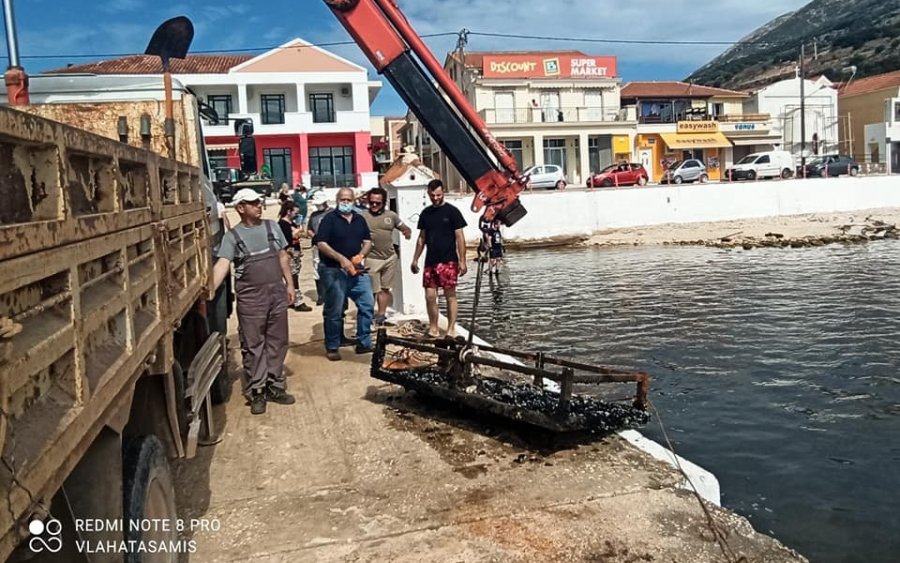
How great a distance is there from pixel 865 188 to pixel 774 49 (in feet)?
462

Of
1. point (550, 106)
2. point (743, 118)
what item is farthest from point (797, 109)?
point (550, 106)

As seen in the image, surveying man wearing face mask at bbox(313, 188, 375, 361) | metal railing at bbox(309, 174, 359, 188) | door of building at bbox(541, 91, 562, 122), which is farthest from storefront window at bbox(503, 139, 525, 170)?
man wearing face mask at bbox(313, 188, 375, 361)

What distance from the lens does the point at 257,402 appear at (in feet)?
20.5

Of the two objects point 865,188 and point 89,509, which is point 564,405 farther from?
point 865,188

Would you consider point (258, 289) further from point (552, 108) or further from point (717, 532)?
point (552, 108)

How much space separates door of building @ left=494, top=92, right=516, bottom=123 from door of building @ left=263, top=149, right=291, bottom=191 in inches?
513

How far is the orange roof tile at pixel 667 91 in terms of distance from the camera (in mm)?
53969

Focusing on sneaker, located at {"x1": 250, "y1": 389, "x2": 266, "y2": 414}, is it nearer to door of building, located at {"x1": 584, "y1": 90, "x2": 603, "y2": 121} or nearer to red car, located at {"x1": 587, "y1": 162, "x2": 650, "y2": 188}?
red car, located at {"x1": 587, "y1": 162, "x2": 650, "y2": 188}

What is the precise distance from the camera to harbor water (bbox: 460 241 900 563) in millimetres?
4984

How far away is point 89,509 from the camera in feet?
8.23

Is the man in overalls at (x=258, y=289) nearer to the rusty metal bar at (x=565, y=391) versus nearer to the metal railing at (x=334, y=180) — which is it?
the rusty metal bar at (x=565, y=391)

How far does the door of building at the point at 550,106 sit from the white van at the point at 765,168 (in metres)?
11.4

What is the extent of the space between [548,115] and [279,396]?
44042mm

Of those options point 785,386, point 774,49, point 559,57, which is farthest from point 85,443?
point 774,49
